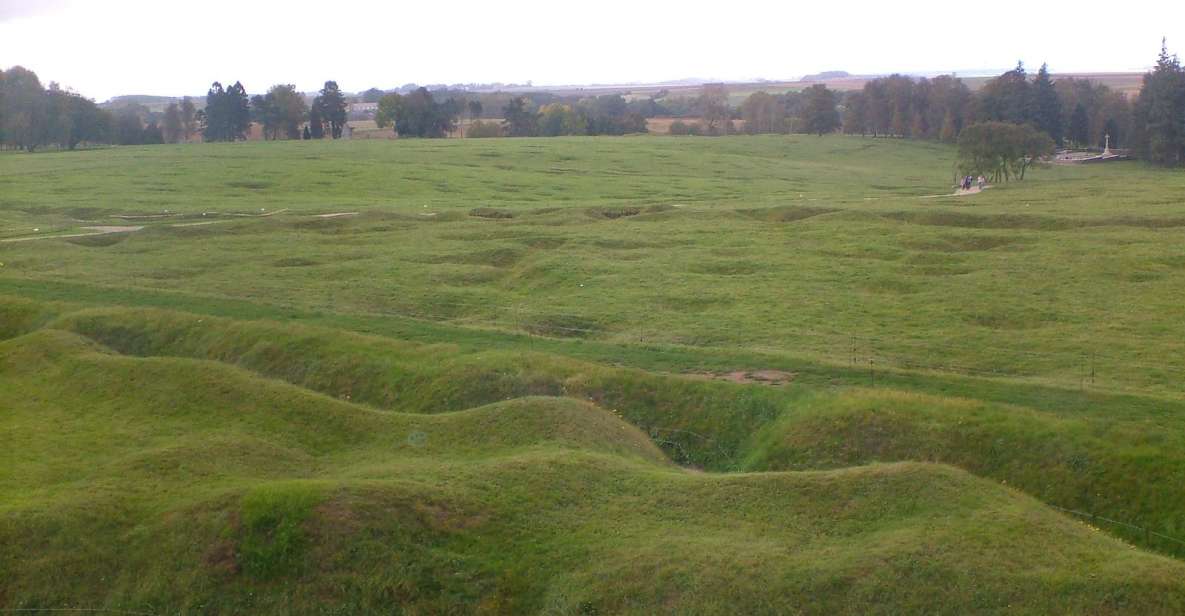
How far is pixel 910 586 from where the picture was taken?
1611cm

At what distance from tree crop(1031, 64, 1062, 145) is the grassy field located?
59807 mm

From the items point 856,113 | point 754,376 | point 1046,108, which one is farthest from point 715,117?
point 754,376

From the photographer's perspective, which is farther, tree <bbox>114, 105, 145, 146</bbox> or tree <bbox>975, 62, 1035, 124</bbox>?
tree <bbox>114, 105, 145, 146</bbox>

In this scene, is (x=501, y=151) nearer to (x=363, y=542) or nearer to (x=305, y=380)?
(x=305, y=380)

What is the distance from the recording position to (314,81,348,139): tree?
145625mm

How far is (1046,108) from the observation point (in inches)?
4412

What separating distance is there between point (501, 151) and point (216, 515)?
93068mm

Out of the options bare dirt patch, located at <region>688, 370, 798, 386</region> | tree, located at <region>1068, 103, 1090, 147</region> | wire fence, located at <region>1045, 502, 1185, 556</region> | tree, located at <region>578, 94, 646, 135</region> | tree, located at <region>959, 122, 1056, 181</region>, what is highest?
tree, located at <region>578, 94, 646, 135</region>

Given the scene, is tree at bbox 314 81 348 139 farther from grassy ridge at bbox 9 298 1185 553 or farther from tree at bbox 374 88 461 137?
grassy ridge at bbox 9 298 1185 553

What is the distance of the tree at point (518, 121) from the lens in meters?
152

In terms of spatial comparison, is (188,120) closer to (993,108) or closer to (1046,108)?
(993,108)

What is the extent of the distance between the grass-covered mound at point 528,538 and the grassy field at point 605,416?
62 mm

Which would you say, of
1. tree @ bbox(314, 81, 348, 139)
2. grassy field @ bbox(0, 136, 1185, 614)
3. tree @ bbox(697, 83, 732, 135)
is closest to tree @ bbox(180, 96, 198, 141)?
tree @ bbox(314, 81, 348, 139)

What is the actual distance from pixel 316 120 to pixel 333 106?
10.3ft
